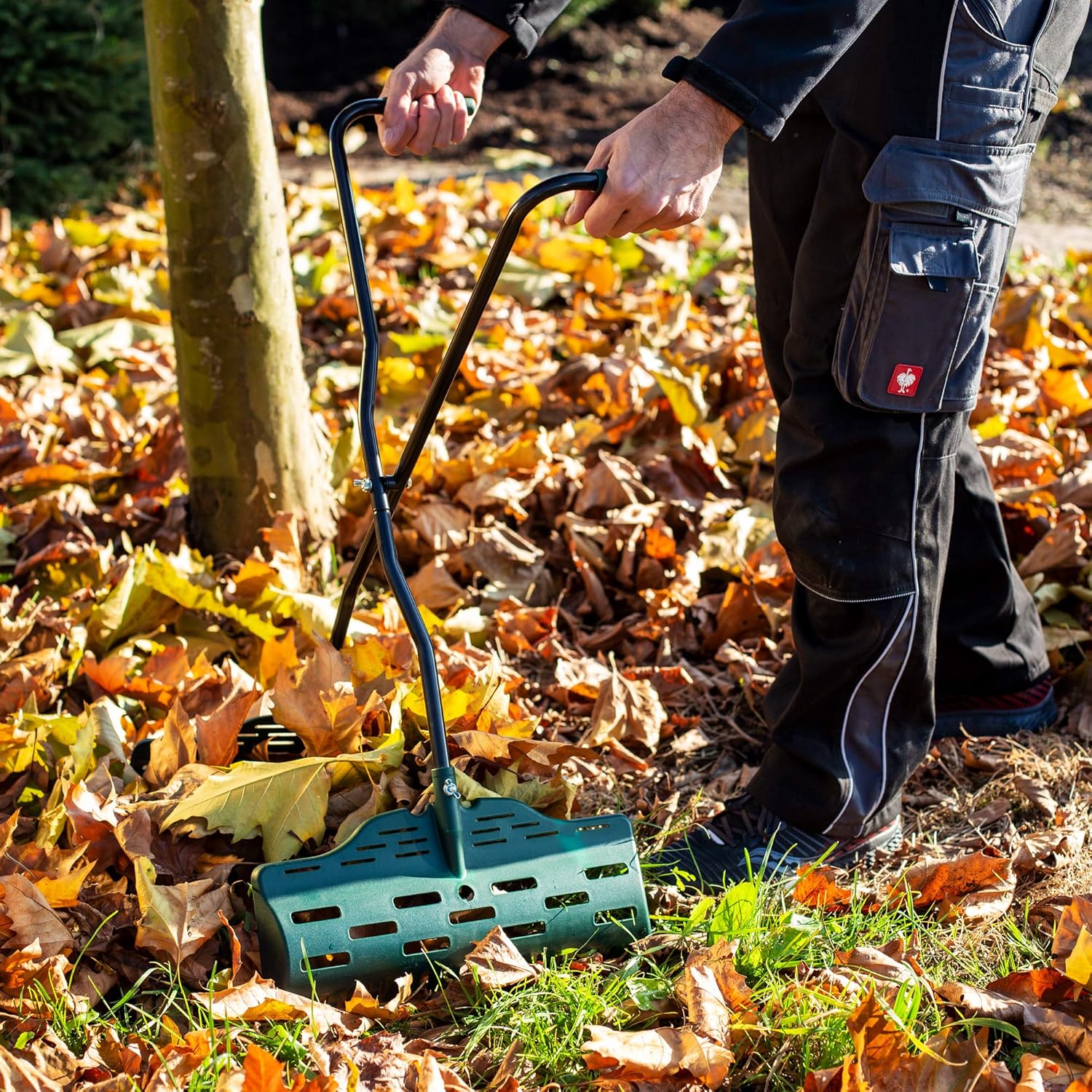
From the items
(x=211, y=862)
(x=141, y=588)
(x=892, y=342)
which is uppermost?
(x=892, y=342)

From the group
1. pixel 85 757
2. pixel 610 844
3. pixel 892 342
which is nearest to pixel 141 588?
pixel 85 757

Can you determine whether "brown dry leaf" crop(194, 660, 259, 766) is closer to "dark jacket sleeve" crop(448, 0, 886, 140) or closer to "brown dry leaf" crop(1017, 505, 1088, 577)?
"dark jacket sleeve" crop(448, 0, 886, 140)

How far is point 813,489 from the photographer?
1933mm

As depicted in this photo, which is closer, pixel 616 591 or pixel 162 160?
pixel 162 160

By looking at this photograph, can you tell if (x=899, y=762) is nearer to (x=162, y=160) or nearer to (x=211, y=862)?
(x=211, y=862)

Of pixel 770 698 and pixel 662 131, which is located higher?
pixel 662 131

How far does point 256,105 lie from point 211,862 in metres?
1.68

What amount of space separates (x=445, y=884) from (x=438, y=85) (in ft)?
4.36

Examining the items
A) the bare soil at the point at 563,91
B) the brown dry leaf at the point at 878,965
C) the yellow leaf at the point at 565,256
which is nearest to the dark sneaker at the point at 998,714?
the brown dry leaf at the point at 878,965

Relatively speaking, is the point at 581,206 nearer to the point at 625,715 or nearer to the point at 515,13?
the point at 515,13

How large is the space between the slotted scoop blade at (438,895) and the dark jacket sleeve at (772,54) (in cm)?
109

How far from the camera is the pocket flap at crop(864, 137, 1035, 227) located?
166 cm

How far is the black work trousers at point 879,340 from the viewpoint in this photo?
5.48 ft

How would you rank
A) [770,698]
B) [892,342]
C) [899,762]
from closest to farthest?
[892,342] → [899,762] → [770,698]
